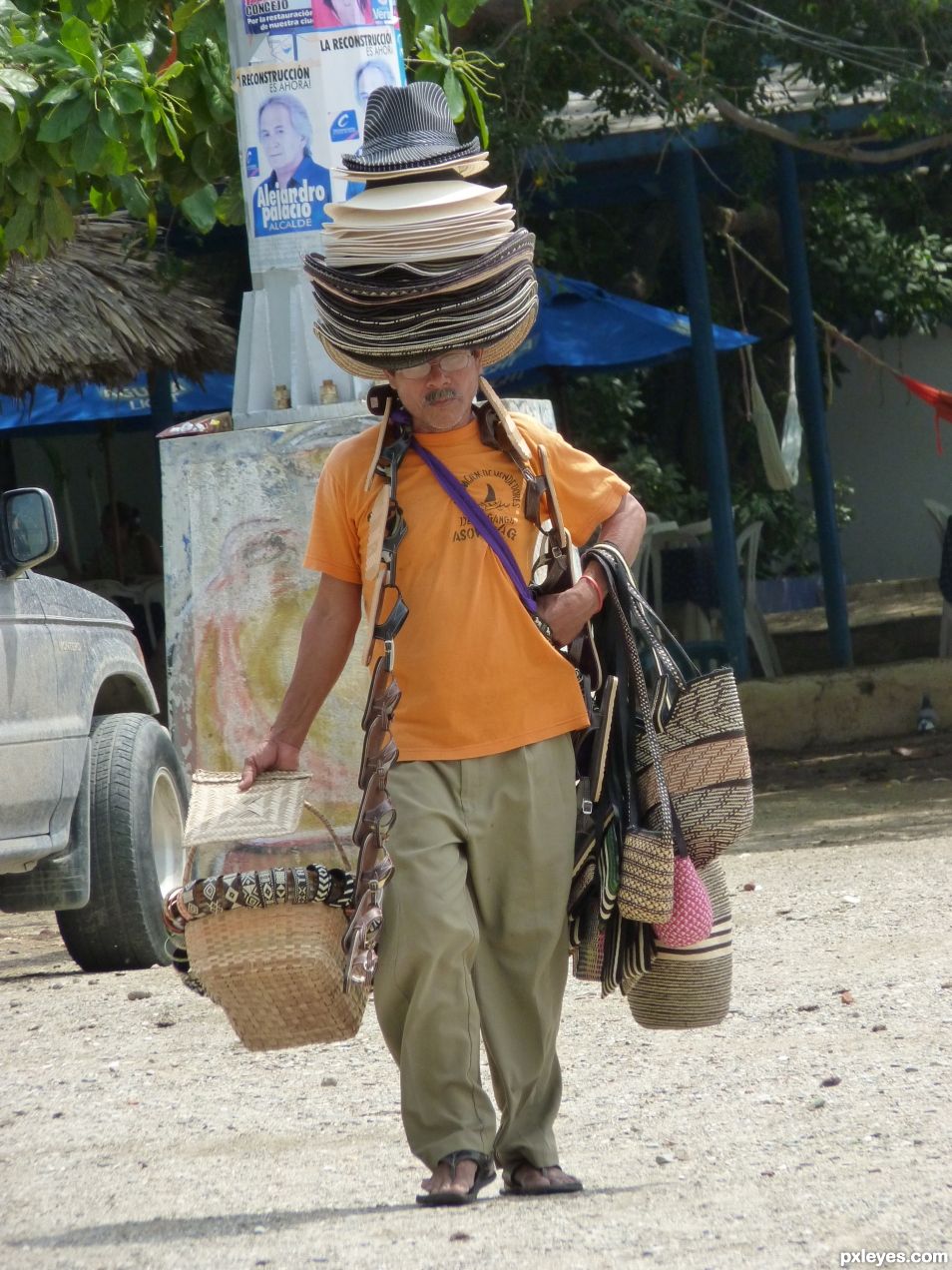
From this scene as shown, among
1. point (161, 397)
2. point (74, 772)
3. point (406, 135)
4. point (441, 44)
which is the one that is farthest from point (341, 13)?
Result: point (161, 397)

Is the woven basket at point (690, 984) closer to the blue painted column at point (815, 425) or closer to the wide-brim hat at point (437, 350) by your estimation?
the wide-brim hat at point (437, 350)

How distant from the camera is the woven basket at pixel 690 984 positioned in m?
3.52

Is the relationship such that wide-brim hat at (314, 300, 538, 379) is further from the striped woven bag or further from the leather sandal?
the leather sandal

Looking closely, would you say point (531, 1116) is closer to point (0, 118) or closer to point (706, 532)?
point (0, 118)

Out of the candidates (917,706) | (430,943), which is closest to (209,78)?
(430,943)

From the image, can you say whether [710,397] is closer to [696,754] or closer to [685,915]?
[696,754]

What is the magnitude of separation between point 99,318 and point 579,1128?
7187mm

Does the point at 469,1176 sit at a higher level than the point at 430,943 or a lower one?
lower

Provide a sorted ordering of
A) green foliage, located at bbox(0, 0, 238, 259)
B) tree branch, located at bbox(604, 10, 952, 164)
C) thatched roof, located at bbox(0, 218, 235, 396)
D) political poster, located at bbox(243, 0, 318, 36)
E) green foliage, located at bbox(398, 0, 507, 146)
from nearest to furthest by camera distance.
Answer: political poster, located at bbox(243, 0, 318, 36) → green foliage, located at bbox(0, 0, 238, 259) → green foliage, located at bbox(398, 0, 507, 146) → tree branch, located at bbox(604, 10, 952, 164) → thatched roof, located at bbox(0, 218, 235, 396)

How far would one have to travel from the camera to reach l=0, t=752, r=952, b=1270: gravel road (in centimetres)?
318

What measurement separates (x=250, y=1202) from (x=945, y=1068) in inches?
65.1

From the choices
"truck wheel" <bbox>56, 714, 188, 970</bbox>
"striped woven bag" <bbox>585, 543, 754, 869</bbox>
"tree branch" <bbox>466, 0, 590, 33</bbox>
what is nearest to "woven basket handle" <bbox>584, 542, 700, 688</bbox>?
"striped woven bag" <bbox>585, 543, 754, 869</bbox>

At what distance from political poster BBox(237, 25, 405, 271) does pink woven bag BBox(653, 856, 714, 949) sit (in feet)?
7.32

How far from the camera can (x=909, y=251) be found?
13844 millimetres
